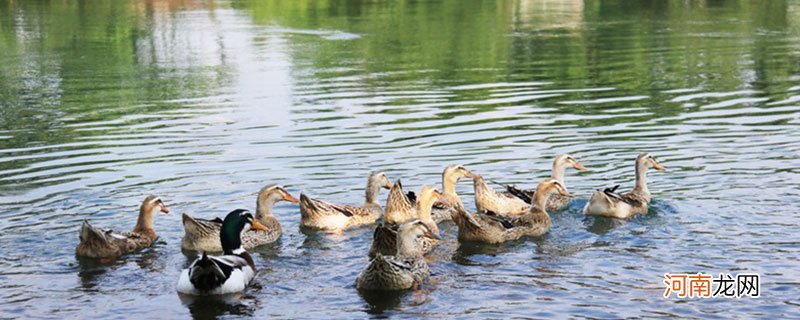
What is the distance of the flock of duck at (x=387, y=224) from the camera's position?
15.0m

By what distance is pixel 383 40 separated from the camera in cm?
4881

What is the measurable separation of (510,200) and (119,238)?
6068mm

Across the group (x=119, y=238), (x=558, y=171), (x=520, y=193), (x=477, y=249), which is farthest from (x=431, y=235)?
(x=119, y=238)

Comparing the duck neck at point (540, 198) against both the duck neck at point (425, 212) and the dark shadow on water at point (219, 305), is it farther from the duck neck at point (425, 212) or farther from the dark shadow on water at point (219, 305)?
the dark shadow on water at point (219, 305)

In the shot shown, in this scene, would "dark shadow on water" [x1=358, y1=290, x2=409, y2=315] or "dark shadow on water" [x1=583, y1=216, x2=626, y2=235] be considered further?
"dark shadow on water" [x1=583, y1=216, x2=626, y2=235]

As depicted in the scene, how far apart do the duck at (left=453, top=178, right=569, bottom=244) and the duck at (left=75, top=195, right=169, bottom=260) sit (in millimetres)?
4267

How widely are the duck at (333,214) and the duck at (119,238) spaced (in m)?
2.01

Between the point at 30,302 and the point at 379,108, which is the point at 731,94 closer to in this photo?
the point at 379,108

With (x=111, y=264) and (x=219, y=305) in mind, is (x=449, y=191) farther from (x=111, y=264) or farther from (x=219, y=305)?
(x=219, y=305)

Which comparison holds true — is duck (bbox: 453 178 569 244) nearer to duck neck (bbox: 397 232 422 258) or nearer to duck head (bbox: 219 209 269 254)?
duck neck (bbox: 397 232 422 258)

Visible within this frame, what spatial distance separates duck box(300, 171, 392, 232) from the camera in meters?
18.5

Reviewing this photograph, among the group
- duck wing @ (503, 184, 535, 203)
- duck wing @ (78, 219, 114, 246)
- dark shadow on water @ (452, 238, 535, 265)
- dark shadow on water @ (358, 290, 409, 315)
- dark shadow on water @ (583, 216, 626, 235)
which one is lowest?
dark shadow on water @ (452, 238, 535, 265)

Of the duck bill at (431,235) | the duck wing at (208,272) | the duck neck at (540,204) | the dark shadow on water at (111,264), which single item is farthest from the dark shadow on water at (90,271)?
the duck neck at (540,204)

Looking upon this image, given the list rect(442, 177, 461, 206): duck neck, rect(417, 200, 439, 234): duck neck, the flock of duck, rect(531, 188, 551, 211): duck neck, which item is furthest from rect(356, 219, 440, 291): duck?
Result: rect(442, 177, 461, 206): duck neck
